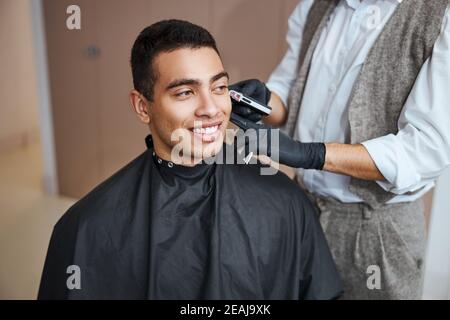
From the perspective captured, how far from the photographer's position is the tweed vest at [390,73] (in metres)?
1.15

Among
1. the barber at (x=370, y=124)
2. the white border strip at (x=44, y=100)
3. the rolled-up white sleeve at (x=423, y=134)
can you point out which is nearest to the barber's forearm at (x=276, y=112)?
the barber at (x=370, y=124)

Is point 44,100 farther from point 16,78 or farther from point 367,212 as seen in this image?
point 367,212

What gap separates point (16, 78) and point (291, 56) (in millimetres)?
2124

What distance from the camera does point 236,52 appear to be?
2162 mm

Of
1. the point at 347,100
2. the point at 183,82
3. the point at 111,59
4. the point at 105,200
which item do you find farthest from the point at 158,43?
the point at 111,59

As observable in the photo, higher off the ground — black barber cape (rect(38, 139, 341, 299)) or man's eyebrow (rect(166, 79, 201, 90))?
man's eyebrow (rect(166, 79, 201, 90))

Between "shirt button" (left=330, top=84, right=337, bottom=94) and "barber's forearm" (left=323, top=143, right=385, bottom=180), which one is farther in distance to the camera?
"shirt button" (left=330, top=84, right=337, bottom=94)

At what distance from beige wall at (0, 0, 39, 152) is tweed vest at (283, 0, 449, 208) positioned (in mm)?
2220

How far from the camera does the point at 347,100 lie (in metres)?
1.33

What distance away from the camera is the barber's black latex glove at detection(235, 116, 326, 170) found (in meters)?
1.25

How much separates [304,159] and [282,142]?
0.26 feet

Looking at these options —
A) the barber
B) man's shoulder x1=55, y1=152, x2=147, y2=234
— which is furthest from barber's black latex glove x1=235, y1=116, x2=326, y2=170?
man's shoulder x1=55, y1=152, x2=147, y2=234

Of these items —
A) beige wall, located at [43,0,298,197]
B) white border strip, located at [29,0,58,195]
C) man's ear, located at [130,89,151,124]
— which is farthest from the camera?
white border strip, located at [29,0,58,195]

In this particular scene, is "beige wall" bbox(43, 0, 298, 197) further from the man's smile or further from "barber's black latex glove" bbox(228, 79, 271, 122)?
the man's smile
